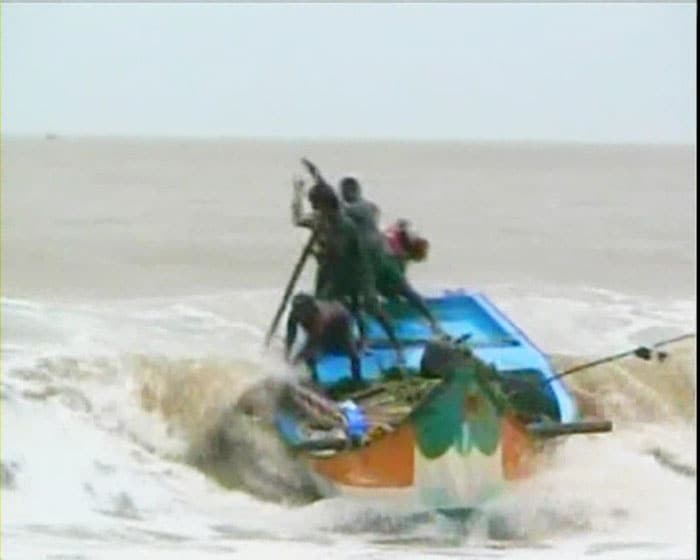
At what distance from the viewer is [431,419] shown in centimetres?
110

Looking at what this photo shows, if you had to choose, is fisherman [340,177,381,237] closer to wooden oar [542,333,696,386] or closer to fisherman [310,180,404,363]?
fisherman [310,180,404,363]

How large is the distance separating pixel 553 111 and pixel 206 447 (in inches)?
16.7

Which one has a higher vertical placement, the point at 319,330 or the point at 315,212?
the point at 315,212

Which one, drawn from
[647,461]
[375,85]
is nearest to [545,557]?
[647,461]

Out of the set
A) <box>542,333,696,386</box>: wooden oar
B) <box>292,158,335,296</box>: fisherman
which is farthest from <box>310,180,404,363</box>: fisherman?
<box>542,333,696,386</box>: wooden oar

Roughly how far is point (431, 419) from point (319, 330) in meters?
0.12

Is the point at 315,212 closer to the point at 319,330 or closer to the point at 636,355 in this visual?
A: the point at 319,330

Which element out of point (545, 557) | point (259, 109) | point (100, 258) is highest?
point (259, 109)

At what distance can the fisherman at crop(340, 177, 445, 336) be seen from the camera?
1.11 metres

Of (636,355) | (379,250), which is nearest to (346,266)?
(379,250)

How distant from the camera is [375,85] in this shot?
112cm

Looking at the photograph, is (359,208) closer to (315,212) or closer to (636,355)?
(315,212)

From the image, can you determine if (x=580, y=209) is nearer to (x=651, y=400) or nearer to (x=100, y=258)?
(x=651, y=400)

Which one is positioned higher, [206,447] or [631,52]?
[631,52]
